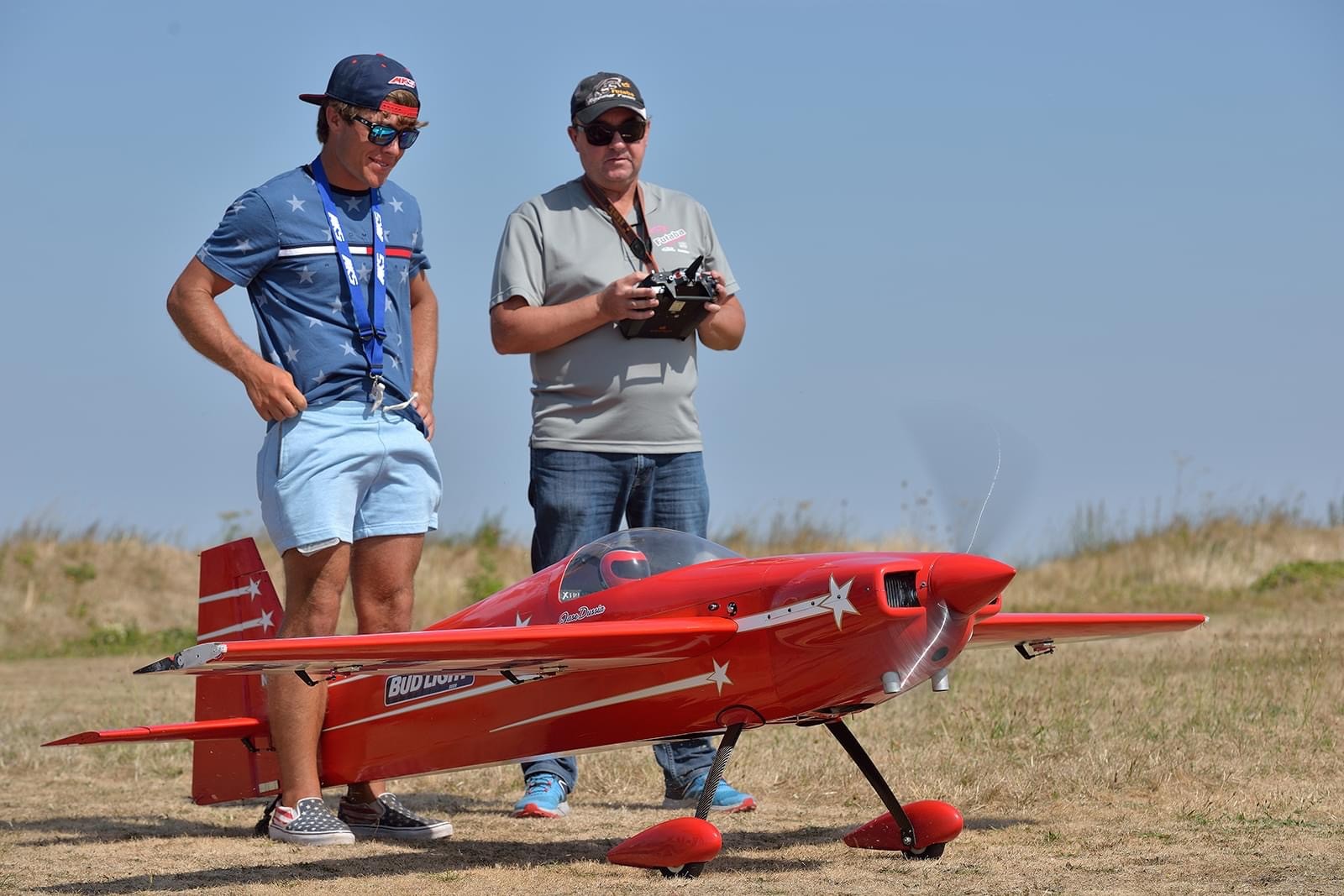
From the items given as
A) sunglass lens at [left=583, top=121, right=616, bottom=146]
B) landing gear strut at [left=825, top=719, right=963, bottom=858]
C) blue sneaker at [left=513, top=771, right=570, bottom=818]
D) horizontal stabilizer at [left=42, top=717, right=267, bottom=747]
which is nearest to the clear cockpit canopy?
landing gear strut at [left=825, top=719, right=963, bottom=858]

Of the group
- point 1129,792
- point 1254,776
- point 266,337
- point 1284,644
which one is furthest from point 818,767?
point 1284,644

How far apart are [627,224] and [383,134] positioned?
1.35 metres

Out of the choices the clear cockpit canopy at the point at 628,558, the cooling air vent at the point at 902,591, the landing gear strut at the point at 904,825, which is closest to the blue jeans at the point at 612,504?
the clear cockpit canopy at the point at 628,558

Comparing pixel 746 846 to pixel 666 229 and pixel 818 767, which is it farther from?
pixel 666 229

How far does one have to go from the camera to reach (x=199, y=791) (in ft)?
21.2

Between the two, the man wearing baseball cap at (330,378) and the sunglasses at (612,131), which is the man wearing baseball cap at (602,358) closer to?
the sunglasses at (612,131)

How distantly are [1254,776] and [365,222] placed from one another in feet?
15.0

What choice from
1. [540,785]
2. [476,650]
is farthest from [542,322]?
[540,785]

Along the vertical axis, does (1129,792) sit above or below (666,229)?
below

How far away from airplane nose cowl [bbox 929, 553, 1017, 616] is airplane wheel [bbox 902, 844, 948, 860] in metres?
1.04

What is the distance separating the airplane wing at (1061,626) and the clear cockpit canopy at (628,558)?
3.55 ft

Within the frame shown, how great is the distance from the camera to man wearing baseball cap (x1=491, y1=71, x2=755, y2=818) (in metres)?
6.48

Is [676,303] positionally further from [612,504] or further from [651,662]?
[651,662]

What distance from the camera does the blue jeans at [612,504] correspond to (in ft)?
21.3
